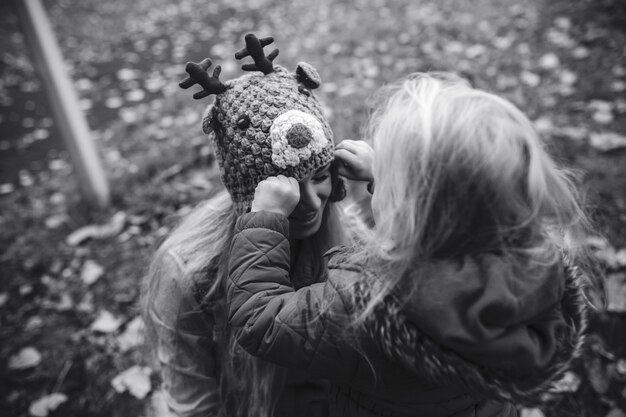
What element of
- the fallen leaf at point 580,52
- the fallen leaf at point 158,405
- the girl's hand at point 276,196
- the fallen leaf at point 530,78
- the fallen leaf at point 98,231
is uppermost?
the girl's hand at point 276,196

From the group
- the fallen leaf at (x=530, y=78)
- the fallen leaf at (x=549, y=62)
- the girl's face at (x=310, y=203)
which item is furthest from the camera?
the fallen leaf at (x=549, y=62)

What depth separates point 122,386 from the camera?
6.81 feet

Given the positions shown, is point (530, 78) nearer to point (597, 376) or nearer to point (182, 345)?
point (597, 376)

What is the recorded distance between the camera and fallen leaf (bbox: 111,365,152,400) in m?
2.05

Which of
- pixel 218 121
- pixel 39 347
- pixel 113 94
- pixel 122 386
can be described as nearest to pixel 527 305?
pixel 218 121

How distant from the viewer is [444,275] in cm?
86

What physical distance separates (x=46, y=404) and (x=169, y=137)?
2.13m

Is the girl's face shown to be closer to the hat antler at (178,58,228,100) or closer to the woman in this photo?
the woman

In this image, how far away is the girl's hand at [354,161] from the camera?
136 cm

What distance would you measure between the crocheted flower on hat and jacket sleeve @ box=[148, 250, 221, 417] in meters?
0.58

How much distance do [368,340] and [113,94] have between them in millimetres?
4261

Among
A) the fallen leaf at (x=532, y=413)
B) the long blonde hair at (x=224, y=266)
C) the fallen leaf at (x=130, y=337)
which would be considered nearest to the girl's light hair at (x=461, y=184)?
the long blonde hair at (x=224, y=266)

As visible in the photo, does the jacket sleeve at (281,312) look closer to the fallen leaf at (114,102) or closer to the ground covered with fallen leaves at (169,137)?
the ground covered with fallen leaves at (169,137)

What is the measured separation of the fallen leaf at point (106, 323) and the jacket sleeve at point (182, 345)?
0.74 metres
